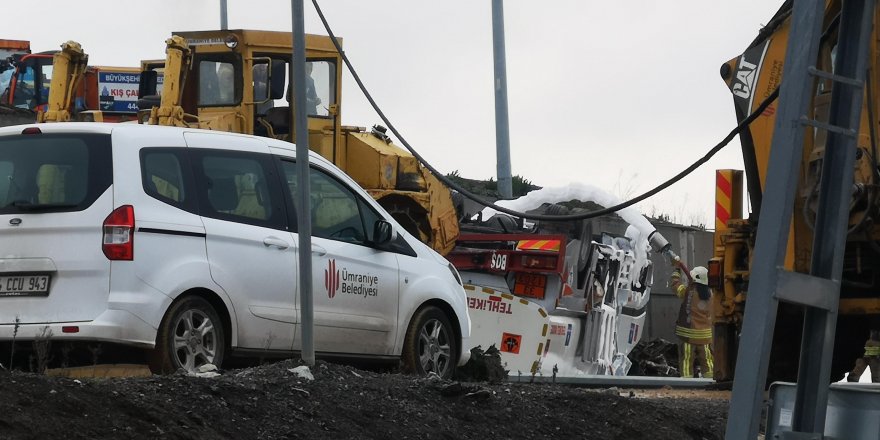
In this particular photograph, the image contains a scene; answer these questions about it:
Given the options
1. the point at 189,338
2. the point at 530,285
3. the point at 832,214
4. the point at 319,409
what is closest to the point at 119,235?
the point at 189,338

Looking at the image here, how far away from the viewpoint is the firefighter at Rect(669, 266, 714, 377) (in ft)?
75.3

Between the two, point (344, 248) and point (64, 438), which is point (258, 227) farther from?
point (64, 438)

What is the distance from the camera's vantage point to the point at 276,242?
10.6 metres

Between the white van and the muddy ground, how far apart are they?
3.69 ft

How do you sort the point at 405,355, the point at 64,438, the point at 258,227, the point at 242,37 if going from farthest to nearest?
1. the point at 242,37
2. the point at 405,355
3. the point at 258,227
4. the point at 64,438

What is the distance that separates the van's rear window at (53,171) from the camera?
974 cm

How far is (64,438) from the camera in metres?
6.21

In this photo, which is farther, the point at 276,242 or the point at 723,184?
the point at 723,184

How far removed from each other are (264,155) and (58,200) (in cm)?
181

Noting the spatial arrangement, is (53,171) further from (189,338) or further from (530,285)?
(530,285)

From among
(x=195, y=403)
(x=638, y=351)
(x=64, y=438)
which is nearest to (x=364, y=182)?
(x=638, y=351)

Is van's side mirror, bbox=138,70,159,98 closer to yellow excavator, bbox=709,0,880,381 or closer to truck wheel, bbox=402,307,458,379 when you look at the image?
truck wheel, bbox=402,307,458,379

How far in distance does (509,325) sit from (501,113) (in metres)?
7.54

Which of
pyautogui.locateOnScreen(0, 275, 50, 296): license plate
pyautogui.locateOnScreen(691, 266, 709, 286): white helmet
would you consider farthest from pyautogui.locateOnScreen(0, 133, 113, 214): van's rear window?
pyautogui.locateOnScreen(691, 266, 709, 286): white helmet
